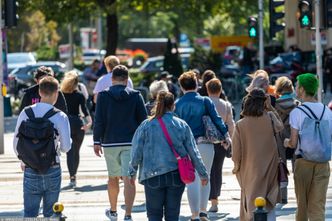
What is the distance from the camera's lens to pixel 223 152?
1323 centimetres

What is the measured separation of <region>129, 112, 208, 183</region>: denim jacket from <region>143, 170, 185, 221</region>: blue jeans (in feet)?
0.20

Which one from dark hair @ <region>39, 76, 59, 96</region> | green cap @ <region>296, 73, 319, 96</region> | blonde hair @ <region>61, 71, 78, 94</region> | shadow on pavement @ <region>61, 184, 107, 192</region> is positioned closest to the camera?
dark hair @ <region>39, 76, 59, 96</region>

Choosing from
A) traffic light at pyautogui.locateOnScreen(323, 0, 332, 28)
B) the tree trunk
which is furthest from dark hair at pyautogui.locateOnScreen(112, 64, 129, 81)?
the tree trunk

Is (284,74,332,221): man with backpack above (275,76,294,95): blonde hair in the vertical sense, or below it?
below

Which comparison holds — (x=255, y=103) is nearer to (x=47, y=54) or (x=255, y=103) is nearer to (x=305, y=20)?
(x=305, y=20)

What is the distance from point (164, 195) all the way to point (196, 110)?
250cm

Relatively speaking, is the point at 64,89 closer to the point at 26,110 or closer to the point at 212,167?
the point at 212,167

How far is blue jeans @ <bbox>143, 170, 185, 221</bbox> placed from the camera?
374 inches

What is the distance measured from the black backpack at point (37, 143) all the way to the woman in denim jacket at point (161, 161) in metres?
0.78

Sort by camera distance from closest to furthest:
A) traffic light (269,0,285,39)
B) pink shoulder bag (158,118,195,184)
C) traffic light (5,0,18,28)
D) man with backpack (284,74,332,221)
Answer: pink shoulder bag (158,118,195,184) → man with backpack (284,74,332,221) → traffic light (5,0,18,28) → traffic light (269,0,285,39)

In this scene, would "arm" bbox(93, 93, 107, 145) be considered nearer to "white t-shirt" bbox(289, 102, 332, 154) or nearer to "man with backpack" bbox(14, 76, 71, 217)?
"man with backpack" bbox(14, 76, 71, 217)

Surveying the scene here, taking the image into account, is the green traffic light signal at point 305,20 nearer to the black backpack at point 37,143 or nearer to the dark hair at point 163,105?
the dark hair at point 163,105

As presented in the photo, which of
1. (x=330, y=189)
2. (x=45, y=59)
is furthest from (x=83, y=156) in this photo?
(x=45, y=59)

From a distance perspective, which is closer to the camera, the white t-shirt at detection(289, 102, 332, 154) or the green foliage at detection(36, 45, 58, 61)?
the white t-shirt at detection(289, 102, 332, 154)
